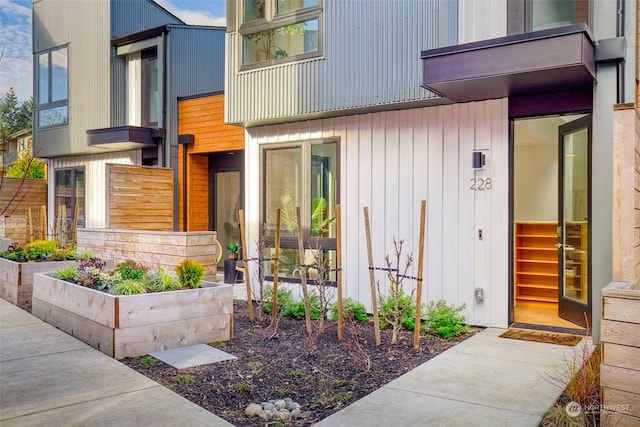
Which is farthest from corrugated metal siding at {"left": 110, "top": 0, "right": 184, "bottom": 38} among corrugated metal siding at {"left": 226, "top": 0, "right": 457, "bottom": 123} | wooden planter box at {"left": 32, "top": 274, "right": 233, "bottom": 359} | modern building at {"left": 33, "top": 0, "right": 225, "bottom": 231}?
wooden planter box at {"left": 32, "top": 274, "right": 233, "bottom": 359}

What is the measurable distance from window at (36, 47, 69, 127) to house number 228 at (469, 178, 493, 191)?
36.0 feet

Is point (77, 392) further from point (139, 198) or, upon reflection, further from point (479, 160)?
point (139, 198)

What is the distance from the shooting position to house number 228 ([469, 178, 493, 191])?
6262 mm

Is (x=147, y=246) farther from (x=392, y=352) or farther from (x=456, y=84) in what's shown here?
(x=456, y=84)

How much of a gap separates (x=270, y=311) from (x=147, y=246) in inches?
94.8

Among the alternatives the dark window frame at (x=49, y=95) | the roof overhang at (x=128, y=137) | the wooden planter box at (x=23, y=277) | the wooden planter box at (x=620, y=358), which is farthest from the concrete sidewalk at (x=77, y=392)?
the dark window frame at (x=49, y=95)

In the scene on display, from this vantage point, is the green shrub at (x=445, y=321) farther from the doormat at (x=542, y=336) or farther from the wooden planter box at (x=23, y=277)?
the wooden planter box at (x=23, y=277)

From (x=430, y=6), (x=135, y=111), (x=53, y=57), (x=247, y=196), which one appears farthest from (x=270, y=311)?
(x=53, y=57)

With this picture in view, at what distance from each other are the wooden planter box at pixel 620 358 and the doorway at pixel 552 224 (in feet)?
5.38

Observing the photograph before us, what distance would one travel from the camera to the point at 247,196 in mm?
→ 8641

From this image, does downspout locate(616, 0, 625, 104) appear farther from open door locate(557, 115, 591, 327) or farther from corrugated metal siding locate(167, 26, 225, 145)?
corrugated metal siding locate(167, 26, 225, 145)

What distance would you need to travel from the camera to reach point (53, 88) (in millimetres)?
13945

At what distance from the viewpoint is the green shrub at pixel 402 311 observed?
241 inches

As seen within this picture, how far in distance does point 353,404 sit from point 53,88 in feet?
43.7
